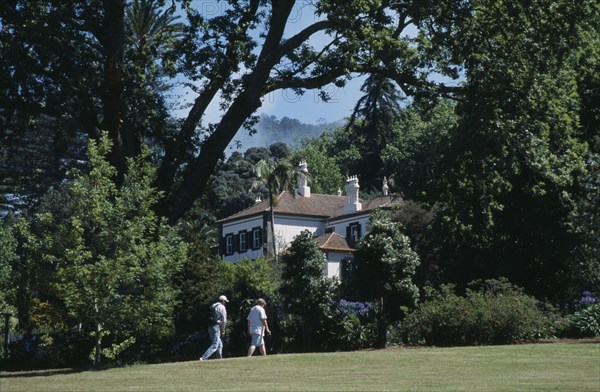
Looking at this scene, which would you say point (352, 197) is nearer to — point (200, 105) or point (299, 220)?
point (299, 220)

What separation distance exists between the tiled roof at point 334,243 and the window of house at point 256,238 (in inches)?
324

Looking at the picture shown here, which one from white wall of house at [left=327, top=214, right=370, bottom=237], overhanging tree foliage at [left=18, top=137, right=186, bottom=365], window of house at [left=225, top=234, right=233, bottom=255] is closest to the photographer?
overhanging tree foliage at [left=18, top=137, right=186, bottom=365]

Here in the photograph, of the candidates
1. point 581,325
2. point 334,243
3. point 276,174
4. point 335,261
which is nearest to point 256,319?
point 581,325

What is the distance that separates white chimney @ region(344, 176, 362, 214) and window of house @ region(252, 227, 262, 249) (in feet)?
→ 24.4

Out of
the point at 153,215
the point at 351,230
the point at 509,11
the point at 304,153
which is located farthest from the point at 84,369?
the point at 304,153

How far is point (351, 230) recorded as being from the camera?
77.6m

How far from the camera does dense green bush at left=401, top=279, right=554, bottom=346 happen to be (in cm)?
2722

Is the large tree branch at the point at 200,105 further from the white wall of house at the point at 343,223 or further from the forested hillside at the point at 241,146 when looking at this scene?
the white wall of house at the point at 343,223

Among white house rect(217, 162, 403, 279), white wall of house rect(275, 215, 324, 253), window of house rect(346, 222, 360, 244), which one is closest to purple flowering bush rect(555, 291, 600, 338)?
white house rect(217, 162, 403, 279)

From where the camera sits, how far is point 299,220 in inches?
3157

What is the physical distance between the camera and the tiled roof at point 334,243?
2719 inches

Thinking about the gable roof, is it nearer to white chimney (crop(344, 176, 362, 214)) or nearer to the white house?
the white house

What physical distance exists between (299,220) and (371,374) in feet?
200

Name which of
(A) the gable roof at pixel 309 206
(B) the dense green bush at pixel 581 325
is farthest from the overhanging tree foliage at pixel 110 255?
(A) the gable roof at pixel 309 206
